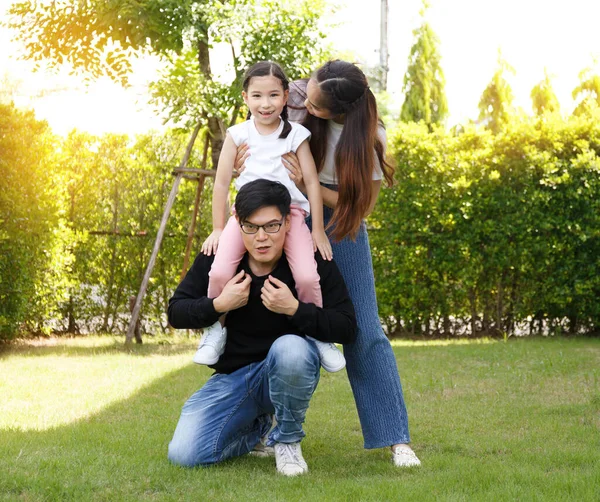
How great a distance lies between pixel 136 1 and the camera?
8086 mm

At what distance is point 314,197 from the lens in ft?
11.4

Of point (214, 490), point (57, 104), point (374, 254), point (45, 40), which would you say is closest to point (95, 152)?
point (45, 40)

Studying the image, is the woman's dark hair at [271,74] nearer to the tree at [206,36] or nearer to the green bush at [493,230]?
the tree at [206,36]

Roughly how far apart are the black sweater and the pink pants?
7 cm

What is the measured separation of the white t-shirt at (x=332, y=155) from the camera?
3.53m

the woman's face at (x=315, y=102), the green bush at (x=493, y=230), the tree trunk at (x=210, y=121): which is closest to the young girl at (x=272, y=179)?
the woman's face at (x=315, y=102)

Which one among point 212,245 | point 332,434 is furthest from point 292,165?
point 332,434

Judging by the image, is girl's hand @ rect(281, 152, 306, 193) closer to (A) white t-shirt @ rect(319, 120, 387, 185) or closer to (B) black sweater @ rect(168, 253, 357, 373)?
(A) white t-shirt @ rect(319, 120, 387, 185)

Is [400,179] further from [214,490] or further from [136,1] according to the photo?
[214,490]

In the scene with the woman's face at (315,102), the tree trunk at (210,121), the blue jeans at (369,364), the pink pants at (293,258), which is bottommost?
the blue jeans at (369,364)

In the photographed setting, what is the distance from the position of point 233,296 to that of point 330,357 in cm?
46

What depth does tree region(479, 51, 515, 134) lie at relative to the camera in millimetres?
17156

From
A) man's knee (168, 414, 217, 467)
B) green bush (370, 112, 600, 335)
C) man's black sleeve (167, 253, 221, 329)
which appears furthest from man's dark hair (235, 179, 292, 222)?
green bush (370, 112, 600, 335)

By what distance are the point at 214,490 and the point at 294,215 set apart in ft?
3.63
